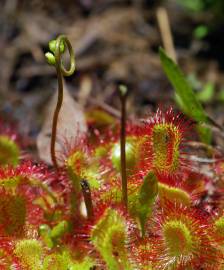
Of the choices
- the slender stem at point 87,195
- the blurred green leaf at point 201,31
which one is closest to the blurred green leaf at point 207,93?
the blurred green leaf at point 201,31

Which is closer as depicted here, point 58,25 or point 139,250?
point 139,250

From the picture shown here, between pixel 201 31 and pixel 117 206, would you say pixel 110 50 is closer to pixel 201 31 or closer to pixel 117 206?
pixel 201 31

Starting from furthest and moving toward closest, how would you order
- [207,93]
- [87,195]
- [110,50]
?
[110,50]
[207,93]
[87,195]

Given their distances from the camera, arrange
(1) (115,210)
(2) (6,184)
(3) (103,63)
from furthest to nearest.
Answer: (3) (103,63) < (2) (6,184) < (1) (115,210)

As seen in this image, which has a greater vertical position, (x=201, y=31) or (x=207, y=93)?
(x=201, y=31)

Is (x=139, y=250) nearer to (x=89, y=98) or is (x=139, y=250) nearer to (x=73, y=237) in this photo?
(x=73, y=237)

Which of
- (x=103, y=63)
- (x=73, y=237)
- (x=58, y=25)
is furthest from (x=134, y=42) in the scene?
(x=73, y=237)

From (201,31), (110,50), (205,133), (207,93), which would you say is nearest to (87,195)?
(205,133)
